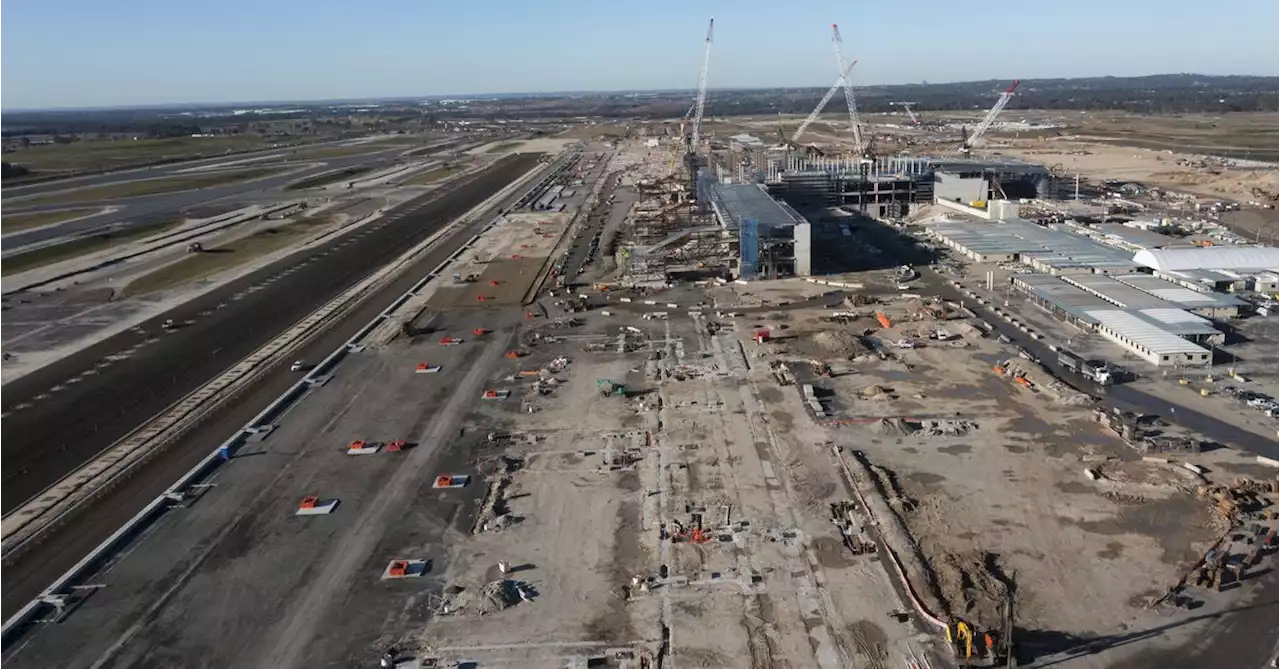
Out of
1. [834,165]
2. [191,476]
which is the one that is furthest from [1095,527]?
[834,165]

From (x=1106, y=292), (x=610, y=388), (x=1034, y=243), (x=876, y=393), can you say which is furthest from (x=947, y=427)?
(x=1034, y=243)

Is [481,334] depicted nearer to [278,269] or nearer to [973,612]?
[278,269]

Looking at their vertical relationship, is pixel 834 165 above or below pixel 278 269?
above

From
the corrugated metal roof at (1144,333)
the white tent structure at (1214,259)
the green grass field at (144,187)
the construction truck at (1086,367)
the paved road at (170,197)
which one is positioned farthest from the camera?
the green grass field at (144,187)

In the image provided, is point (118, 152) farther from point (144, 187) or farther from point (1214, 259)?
point (1214, 259)

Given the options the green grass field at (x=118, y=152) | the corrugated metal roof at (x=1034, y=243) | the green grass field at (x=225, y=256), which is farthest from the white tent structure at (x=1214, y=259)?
the green grass field at (x=118, y=152)

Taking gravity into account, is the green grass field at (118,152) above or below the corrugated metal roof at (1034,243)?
above

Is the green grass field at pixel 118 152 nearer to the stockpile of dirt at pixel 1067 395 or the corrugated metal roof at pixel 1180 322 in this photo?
the stockpile of dirt at pixel 1067 395
